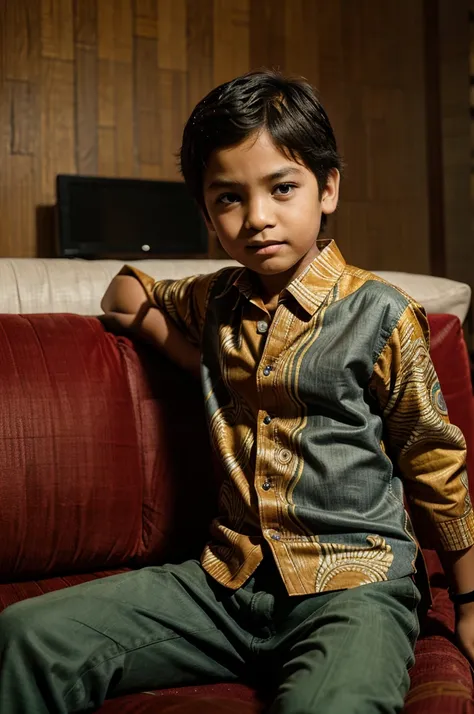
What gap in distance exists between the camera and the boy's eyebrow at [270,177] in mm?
1076

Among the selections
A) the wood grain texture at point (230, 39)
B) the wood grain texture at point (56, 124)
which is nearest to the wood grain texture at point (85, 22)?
the wood grain texture at point (56, 124)

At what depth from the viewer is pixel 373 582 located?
1.00 meters

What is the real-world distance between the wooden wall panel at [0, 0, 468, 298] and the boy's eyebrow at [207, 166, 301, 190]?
2.65m

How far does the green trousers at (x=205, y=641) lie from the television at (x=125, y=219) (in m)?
2.57

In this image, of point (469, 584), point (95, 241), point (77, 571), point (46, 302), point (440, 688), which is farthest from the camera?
point (95, 241)

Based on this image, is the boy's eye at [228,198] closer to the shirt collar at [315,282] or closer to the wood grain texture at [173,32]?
the shirt collar at [315,282]

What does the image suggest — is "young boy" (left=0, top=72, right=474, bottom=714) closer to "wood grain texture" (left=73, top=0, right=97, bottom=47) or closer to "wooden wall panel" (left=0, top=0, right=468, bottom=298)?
"wooden wall panel" (left=0, top=0, right=468, bottom=298)

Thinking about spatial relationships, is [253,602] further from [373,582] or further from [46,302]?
[46,302]

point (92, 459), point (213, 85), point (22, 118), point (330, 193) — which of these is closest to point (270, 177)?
point (330, 193)

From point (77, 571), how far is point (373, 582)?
20.2 inches

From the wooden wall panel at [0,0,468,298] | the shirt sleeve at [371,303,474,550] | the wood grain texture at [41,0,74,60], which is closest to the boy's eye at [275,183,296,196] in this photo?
the shirt sleeve at [371,303,474,550]

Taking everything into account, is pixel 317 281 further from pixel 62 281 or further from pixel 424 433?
pixel 62 281

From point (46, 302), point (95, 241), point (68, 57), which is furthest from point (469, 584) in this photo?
point (68, 57)

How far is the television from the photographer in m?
3.46
